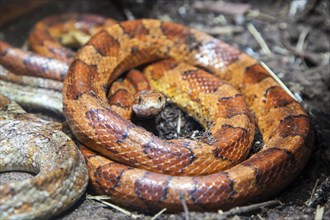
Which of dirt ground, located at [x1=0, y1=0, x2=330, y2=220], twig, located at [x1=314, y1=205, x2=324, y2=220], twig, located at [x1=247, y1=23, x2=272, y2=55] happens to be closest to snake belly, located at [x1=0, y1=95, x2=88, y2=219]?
dirt ground, located at [x1=0, y1=0, x2=330, y2=220]

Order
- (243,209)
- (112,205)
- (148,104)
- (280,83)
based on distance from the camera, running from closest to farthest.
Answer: (243,209)
(112,205)
(148,104)
(280,83)

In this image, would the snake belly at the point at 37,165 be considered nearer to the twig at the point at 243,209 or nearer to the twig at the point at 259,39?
the twig at the point at 243,209

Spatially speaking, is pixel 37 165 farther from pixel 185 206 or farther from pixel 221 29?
pixel 221 29

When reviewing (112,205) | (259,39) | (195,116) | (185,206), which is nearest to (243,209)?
(185,206)

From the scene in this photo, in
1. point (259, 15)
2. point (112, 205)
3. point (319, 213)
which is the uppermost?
point (259, 15)

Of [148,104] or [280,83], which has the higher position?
[280,83]

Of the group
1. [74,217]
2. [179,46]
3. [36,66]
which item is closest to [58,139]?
[74,217]

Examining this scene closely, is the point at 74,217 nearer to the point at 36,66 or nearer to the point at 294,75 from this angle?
the point at 36,66
